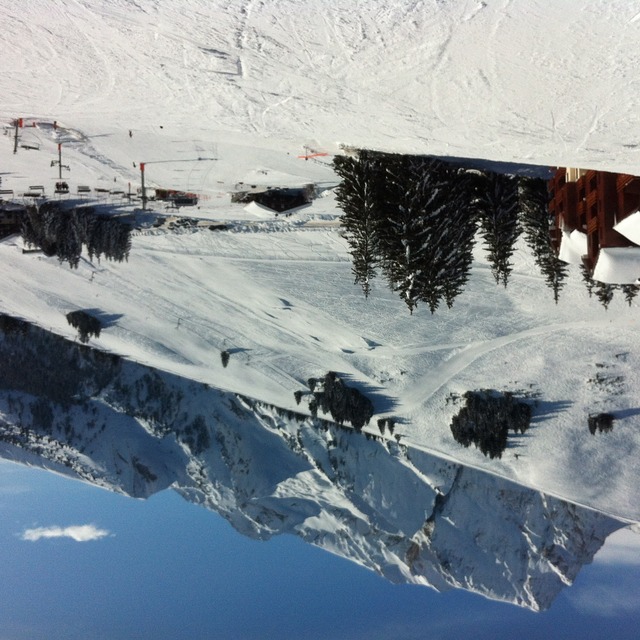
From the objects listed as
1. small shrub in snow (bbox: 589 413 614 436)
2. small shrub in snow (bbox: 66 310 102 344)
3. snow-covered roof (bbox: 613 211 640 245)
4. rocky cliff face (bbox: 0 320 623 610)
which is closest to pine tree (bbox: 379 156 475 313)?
snow-covered roof (bbox: 613 211 640 245)

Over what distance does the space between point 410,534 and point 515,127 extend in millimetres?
19123

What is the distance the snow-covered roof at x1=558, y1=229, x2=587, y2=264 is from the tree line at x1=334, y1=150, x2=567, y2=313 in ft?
4.31

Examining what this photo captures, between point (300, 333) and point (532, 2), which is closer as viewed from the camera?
point (532, 2)

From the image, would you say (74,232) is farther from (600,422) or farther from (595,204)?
(600,422)

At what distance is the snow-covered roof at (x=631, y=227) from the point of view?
32.6 feet

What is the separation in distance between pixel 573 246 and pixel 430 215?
316 centimetres

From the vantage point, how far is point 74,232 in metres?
17.7

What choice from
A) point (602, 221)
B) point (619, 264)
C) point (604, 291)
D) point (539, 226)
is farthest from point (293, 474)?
point (602, 221)

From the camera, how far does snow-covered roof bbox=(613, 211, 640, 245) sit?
992 cm

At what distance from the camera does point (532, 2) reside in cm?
732

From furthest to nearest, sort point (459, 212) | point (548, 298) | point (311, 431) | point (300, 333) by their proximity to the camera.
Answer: point (311, 431) < point (300, 333) < point (548, 298) < point (459, 212)

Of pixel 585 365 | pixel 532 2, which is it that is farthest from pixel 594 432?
pixel 532 2

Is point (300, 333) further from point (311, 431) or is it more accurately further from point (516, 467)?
point (516, 467)

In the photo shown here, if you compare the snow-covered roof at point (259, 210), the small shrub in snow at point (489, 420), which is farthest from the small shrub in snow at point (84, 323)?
the small shrub in snow at point (489, 420)
